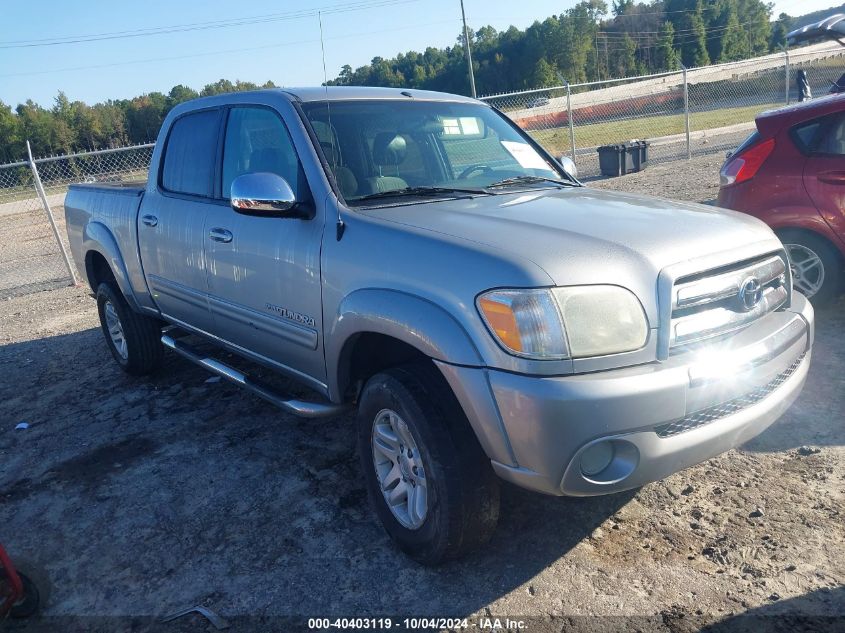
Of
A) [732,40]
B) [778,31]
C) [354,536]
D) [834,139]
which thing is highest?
[778,31]

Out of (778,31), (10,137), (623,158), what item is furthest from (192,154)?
(778,31)

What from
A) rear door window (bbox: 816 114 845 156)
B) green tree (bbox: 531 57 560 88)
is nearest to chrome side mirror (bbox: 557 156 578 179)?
rear door window (bbox: 816 114 845 156)

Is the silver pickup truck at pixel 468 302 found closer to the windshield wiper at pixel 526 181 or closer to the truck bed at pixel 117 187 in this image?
the windshield wiper at pixel 526 181

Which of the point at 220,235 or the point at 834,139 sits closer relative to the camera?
the point at 220,235

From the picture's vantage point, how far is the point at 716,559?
9.33ft

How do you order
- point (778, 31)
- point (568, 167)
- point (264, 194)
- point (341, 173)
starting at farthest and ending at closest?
1. point (778, 31)
2. point (568, 167)
3. point (341, 173)
4. point (264, 194)

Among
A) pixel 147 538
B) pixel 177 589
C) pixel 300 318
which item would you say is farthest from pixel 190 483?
pixel 300 318

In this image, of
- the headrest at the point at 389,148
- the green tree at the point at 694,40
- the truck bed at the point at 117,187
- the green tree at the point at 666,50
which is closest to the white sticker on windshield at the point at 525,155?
the headrest at the point at 389,148

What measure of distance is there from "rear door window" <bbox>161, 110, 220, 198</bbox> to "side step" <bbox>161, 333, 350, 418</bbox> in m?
1.03

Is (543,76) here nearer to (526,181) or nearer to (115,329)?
(115,329)

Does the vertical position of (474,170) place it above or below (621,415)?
above

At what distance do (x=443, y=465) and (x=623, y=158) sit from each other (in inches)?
555

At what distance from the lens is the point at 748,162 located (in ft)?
17.8

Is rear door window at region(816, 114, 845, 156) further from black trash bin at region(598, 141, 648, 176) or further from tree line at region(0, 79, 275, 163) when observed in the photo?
tree line at region(0, 79, 275, 163)
